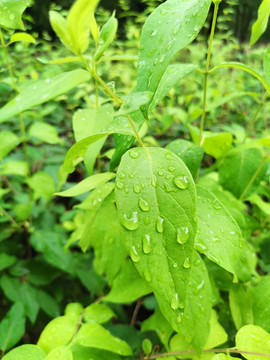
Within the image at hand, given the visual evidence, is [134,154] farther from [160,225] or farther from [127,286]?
[127,286]

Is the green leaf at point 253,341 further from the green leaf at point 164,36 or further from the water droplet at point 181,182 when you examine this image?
the green leaf at point 164,36

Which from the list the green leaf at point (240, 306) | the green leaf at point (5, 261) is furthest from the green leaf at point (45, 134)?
the green leaf at point (240, 306)

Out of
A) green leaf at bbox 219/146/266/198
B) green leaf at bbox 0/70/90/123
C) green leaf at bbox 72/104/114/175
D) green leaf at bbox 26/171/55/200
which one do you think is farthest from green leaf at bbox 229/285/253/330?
green leaf at bbox 26/171/55/200

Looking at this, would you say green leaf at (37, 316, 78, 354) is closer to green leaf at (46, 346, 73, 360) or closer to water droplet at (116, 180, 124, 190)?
green leaf at (46, 346, 73, 360)

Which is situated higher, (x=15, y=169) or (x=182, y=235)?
(x=182, y=235)

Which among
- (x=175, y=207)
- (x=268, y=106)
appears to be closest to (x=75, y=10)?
(x=175, y=207)

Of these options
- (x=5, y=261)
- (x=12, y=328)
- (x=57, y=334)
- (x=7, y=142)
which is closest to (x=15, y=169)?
(x=7, y=142)
